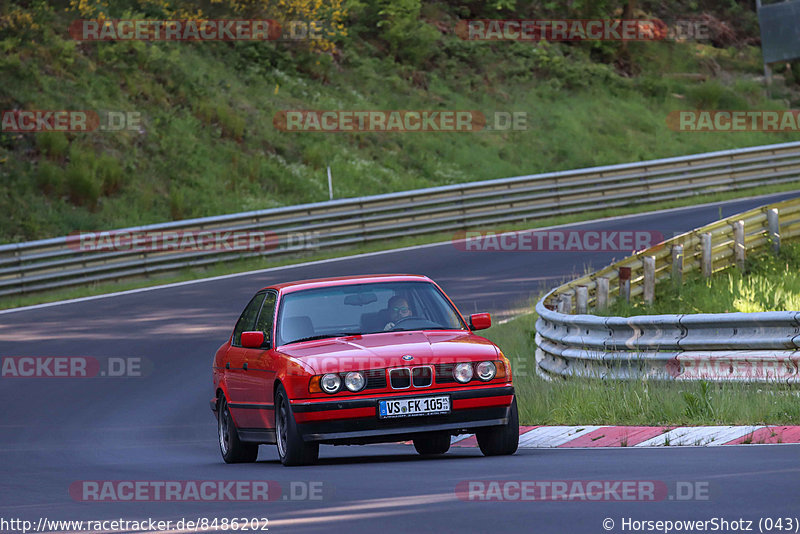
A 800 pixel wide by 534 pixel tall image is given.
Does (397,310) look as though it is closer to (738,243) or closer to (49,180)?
(738,243)

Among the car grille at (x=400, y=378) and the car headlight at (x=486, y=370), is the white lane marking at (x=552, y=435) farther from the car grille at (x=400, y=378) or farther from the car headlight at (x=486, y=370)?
the car grille at (x=400, y=378)

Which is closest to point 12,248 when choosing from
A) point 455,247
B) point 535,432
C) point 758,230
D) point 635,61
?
point 455,247

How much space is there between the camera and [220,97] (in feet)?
114

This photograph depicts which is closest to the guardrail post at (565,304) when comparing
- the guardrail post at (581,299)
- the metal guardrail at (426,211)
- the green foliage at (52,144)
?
the guardrail post at (581,299)

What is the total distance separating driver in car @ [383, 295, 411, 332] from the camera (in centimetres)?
1049

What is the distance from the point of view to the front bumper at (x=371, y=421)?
371 inches

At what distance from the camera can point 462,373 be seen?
31.6 feet

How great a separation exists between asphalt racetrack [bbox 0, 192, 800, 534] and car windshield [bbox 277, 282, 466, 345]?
1048 mm

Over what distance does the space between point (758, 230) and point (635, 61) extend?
2494 cm

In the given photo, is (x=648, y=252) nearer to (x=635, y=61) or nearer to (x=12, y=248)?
(x=12, y=248)

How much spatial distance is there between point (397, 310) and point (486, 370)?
3.79 ft

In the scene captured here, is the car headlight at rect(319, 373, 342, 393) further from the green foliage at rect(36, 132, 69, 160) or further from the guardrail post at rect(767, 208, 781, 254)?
the green foliage at rect(36, 132, 69, 160)

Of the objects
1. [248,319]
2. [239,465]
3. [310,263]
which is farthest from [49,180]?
[239,465]

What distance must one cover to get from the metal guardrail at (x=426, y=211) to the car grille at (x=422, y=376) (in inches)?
619
